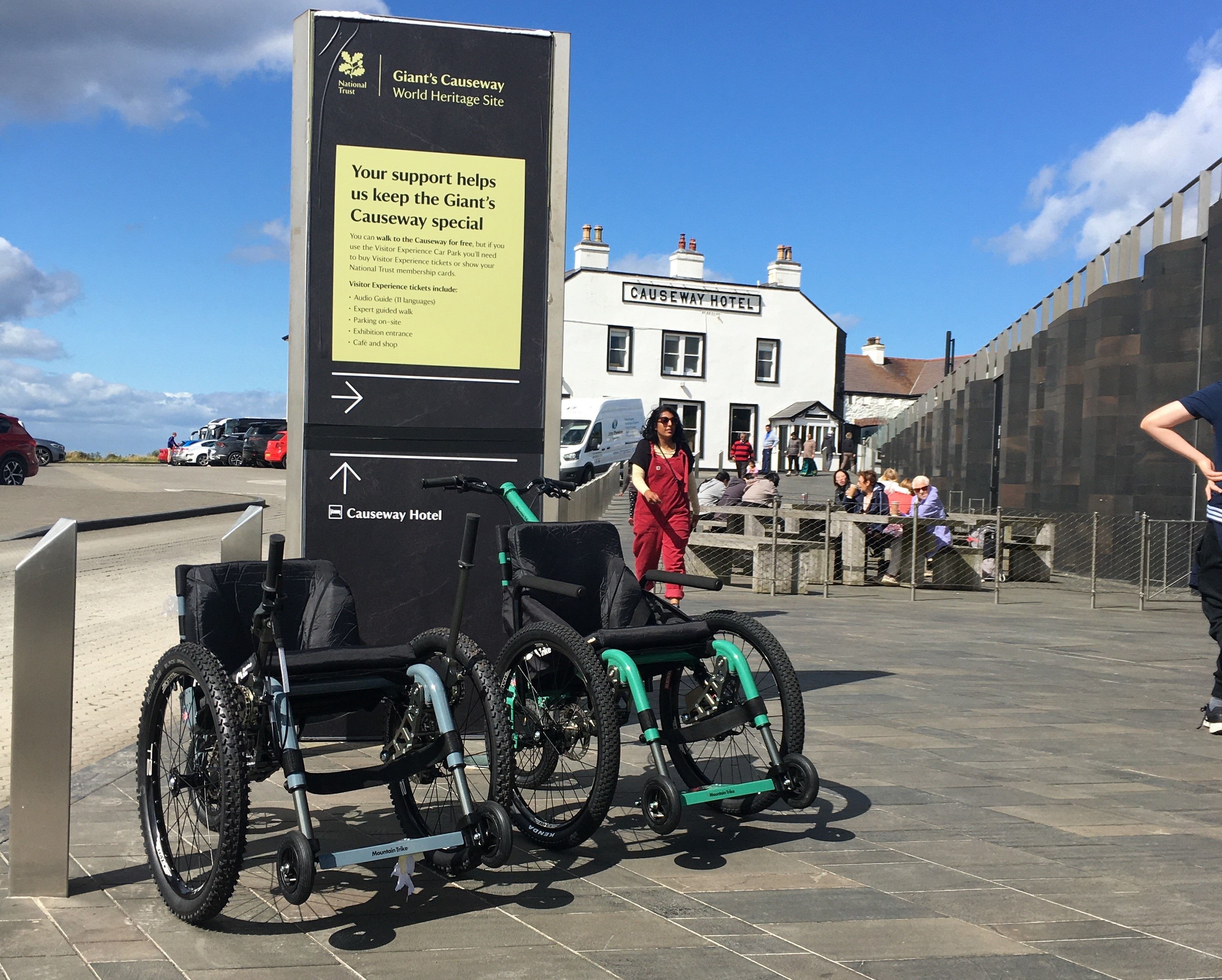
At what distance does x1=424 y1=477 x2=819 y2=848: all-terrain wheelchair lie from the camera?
427cm

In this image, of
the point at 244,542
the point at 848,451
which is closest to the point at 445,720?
the point at 244,542

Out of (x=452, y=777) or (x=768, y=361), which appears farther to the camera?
(x=768, y=361)

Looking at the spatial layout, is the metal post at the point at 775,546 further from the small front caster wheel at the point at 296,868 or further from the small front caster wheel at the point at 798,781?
the small front caster wheel at the point at 296,868

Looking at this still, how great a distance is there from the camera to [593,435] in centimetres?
3644

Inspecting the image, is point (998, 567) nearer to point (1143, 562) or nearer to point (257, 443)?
point (1143, 562)

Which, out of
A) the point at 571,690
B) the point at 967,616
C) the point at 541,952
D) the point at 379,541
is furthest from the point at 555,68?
the point at 967,616

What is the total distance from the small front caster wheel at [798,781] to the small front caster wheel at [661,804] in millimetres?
412

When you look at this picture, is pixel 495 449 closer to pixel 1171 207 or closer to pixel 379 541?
pixel 379 541

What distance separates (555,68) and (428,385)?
174 centimetres

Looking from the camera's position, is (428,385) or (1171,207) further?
(1171,207)

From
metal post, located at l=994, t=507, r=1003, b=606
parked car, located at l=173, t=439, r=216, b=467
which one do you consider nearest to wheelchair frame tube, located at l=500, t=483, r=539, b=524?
metal post, located at l=994, t=507, r=1003, b=606

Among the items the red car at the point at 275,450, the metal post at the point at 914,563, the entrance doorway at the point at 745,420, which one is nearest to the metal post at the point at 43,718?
the metal post at the point at 914,563

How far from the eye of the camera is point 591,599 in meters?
5.20

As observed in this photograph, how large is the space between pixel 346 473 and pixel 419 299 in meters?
0.94
